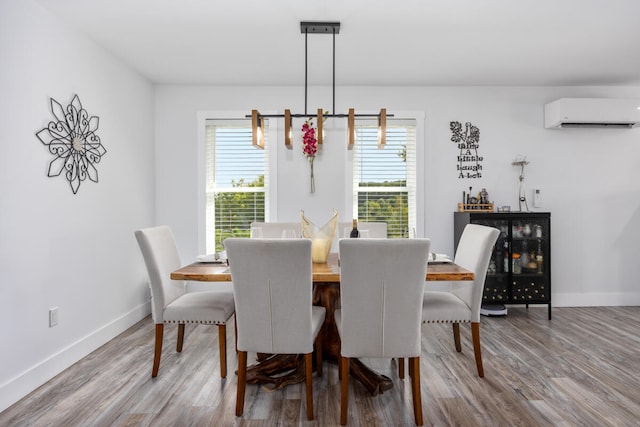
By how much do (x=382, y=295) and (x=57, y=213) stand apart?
2279 mm

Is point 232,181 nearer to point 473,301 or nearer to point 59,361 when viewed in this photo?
point 59,361

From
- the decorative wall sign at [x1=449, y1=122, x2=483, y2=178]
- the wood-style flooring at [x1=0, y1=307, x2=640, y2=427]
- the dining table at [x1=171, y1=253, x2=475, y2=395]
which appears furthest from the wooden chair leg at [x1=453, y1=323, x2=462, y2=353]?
the decorative wall sign at [x1=449, y1=122, x2=483, y2=178]

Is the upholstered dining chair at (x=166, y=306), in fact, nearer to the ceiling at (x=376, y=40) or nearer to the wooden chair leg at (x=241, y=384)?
the wooden chair leg at (x=241, y=384)

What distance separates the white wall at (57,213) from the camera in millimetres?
2293

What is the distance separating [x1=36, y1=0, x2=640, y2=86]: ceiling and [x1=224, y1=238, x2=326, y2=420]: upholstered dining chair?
66.3 inches

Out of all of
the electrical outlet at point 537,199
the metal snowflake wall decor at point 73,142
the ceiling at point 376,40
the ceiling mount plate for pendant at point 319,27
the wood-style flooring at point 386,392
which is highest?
the ceiling at point 376,40

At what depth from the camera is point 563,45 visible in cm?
325

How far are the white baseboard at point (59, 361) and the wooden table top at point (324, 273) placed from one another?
1.09 metres

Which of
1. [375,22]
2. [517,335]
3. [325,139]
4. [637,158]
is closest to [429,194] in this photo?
[325,139]

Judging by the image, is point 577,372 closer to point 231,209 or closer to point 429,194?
point 429,194

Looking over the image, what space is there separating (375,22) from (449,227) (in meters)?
2.40

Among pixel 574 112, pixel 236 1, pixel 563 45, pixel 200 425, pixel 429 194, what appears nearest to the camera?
pixel 200 425

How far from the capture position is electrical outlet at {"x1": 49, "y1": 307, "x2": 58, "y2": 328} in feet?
8.63

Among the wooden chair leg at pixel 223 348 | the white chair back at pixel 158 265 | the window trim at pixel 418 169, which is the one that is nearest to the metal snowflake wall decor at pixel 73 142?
the white chair back at pixel 158 265
